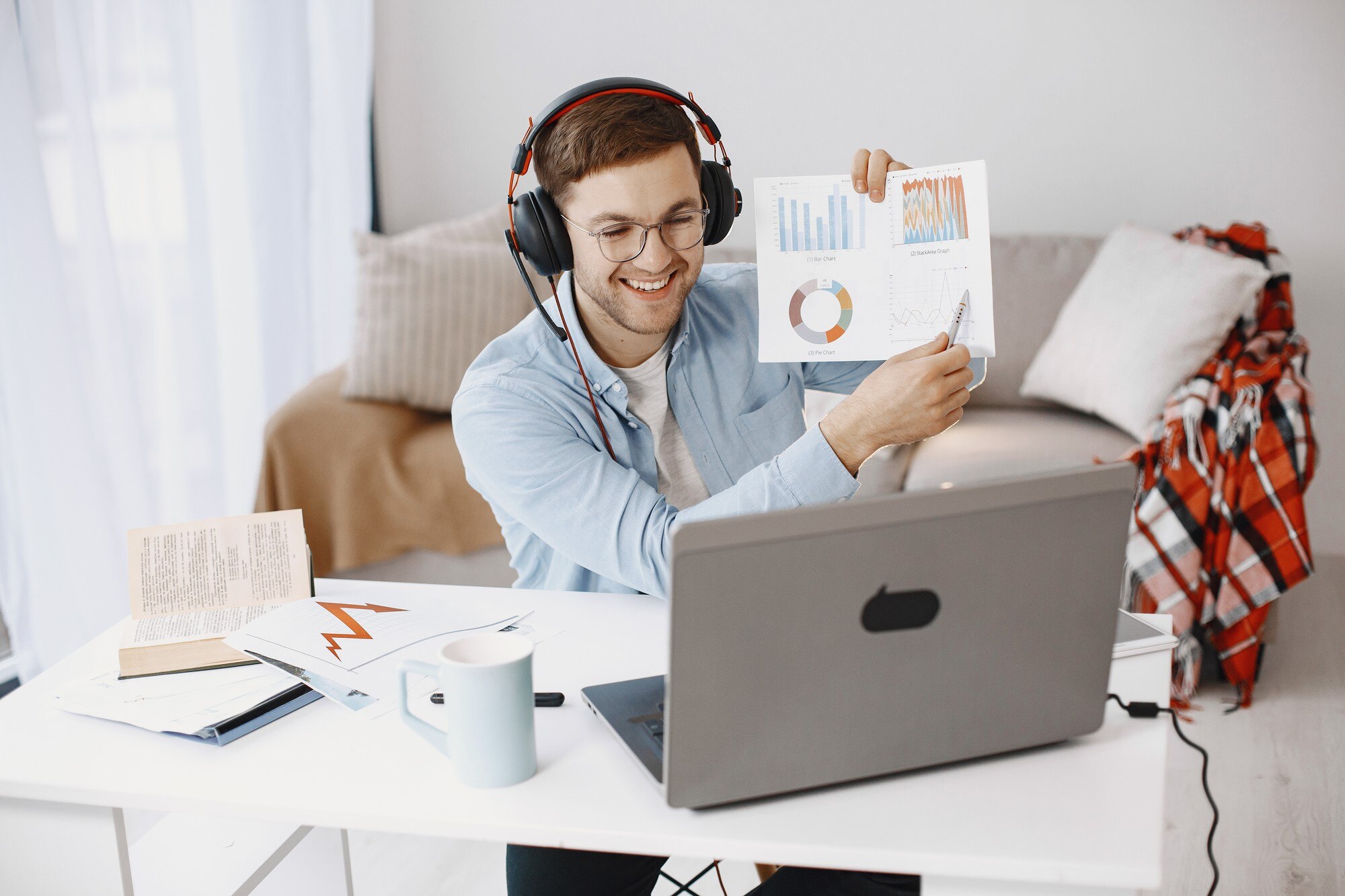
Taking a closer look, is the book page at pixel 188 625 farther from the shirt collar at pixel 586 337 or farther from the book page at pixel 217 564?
the shirt collar at pixel 586 337

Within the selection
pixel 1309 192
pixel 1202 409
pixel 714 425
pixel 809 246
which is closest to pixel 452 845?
pixel 714 425

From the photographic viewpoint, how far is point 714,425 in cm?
140

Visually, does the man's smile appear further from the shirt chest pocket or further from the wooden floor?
the wooden floor

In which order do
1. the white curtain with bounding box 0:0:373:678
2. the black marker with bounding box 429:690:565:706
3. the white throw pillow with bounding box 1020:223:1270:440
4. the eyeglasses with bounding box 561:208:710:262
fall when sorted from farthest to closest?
the white throw pillow with bounding box 1020:223:1270:440, the white curtain with bounding box 0:0:373:678, the eyeglasses with bounding box 561:208:710:262, the black marker with bounding box 429:690:565:706

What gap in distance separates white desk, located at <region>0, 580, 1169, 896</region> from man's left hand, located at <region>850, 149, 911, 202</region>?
552 mm

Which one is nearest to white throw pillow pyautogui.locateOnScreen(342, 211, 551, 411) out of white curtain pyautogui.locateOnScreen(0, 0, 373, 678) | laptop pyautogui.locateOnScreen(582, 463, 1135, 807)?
white curtain pyautogui.locateOnScreen(0, 0, 373, 678)

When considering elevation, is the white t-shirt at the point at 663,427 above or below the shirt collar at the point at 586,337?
below

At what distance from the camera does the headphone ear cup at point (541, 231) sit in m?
1.28

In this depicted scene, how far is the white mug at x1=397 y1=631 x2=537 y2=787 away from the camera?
31.0 inches

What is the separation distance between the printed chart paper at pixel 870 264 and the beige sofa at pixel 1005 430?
104 centimetres

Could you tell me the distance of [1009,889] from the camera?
733mm

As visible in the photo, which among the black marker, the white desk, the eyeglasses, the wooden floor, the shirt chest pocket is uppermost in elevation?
the eyeglasses

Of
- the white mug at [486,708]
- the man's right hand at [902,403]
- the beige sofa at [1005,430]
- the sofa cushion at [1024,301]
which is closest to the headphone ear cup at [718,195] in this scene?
the man's right hand at [902,403]

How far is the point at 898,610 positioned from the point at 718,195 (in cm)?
74
